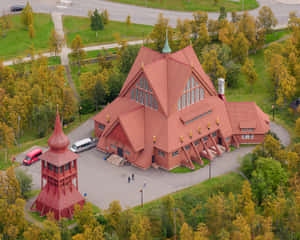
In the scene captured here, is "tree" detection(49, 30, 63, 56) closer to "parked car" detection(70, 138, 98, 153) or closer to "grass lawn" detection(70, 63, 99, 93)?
"grass lawn" detection(70, 63, 99, 93)

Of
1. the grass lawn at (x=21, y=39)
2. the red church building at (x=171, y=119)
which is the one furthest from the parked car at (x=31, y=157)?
the grass lawn at (x=21, y=39)

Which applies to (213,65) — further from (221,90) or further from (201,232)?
(201,232)

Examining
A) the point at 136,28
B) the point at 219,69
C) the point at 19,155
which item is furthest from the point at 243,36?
the point at 19,155

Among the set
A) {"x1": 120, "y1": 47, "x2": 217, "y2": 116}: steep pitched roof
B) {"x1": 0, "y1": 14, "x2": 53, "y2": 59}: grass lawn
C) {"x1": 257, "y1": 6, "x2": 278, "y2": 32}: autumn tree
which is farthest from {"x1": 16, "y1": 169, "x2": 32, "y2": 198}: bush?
{"x1": 257, "y1": 6, "x2": 278, "y2": 32}: autumn tree

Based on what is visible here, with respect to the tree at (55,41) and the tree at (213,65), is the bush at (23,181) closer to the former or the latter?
the tree at (213,65)

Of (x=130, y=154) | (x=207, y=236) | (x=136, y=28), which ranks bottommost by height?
(x=207, y=236)

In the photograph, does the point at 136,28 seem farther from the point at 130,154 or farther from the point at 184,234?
the point at 184,234

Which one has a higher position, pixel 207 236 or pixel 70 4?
pixel 70 4
